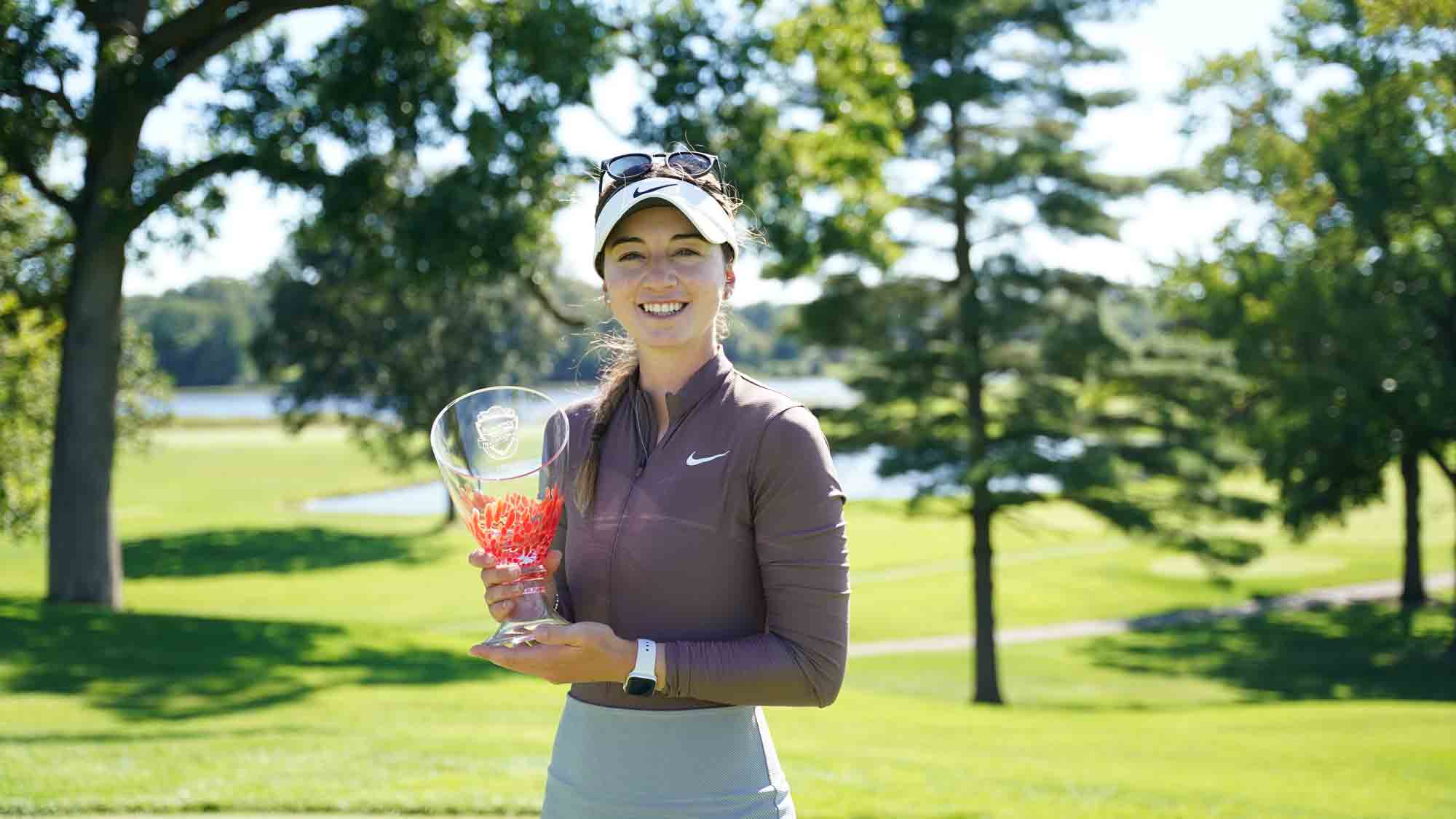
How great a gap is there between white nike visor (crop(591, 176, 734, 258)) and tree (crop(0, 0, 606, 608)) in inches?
486

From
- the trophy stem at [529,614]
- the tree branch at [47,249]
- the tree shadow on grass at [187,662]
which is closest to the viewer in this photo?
the trophy stem at [529,614]

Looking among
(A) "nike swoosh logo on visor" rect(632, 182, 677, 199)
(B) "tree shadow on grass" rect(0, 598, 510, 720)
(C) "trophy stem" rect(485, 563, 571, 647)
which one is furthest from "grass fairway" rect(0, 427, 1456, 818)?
(A) "nike swoosh logo on visor" rect(632, 182, 677, 199)

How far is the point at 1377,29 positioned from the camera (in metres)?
10.2

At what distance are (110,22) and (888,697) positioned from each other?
42.1ft

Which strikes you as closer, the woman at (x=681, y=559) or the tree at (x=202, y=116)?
the woman at (x=681, y=559)

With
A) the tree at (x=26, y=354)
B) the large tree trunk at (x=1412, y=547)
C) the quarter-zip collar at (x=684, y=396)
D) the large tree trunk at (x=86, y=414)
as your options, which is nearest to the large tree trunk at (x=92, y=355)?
the large tree trunk at (x=86, y=414)

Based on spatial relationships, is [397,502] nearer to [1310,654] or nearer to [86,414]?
[86,414]

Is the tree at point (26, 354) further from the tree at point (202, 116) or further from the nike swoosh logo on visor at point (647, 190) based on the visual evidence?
the nike swoosh logo on visor at point (647, 190)

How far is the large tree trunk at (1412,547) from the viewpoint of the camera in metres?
26.2

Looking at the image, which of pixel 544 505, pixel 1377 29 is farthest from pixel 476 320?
pixel 544 505

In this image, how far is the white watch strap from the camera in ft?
6.98

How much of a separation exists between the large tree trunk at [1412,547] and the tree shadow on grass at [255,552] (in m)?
24.0

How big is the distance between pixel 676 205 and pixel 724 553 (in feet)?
2.13

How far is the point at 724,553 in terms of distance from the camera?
2232 millimetres
